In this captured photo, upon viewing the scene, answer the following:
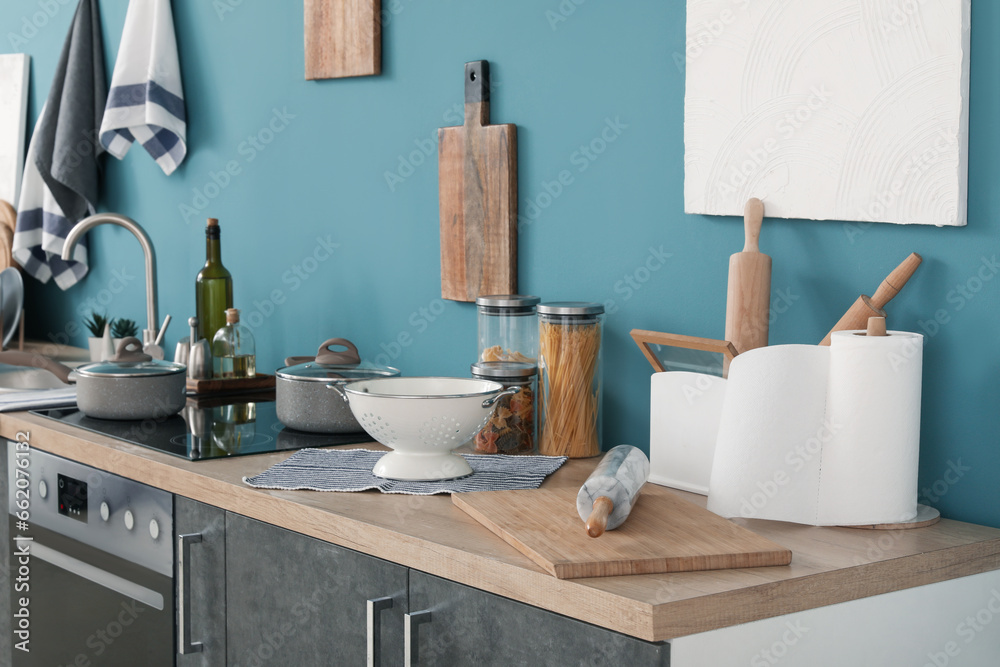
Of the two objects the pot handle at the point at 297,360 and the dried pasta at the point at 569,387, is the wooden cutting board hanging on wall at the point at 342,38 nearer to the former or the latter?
the pot handle at the point at 297,360

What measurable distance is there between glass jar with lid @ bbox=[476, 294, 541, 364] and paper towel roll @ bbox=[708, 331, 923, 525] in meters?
0.54

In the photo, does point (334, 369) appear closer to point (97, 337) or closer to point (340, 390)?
point (340, 390)

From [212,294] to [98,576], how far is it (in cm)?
76

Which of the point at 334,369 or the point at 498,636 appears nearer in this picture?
the point at 498,636

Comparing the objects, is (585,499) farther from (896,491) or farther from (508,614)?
(896,491)

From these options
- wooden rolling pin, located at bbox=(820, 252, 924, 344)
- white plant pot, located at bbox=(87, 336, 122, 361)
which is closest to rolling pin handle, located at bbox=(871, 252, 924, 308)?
wooden rolling pin, located at bbox=(820, 252, 924, 344)

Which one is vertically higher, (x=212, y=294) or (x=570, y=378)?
(x=212, y=294)

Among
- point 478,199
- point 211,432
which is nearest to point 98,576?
point 211,432

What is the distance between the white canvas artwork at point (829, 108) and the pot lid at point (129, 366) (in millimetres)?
1018

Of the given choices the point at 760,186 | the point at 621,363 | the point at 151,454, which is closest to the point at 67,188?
the point at 151,454

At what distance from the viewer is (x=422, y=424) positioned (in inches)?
56.6

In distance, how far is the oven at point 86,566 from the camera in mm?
1665

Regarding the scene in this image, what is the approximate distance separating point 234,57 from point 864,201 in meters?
1.63

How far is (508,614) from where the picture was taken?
1104 mm
